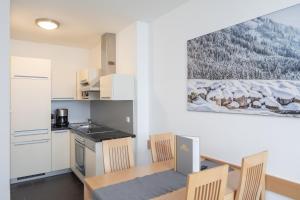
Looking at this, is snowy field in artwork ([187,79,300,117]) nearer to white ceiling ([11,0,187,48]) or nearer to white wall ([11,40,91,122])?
white ceiling ([11,0,187,48])

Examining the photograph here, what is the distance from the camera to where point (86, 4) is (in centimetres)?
240

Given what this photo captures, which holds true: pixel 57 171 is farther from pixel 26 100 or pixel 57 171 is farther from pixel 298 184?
pixel 298 184

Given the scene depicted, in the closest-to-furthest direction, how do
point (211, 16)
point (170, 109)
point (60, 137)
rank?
point (211, 16) < point (170, 109) < point (60, 137)

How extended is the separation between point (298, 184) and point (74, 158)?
3082 millimetres

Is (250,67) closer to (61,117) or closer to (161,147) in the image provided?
(161,147)

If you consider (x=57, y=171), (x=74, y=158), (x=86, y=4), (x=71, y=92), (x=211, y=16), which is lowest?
(x=57, y=171)

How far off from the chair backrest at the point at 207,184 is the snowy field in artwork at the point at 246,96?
76 cm

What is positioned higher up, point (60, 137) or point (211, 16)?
point (211, 16)

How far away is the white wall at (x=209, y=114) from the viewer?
1585 millimetres

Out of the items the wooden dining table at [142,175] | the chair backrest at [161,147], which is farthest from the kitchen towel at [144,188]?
the chair backrest at [161,147]

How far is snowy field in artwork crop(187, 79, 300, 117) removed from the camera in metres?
1.52

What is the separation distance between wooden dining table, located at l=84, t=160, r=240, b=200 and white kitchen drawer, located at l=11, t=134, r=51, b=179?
2228mm

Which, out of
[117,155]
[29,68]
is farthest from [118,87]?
[29,68]

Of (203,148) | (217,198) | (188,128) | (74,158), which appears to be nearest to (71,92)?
(74,158)
